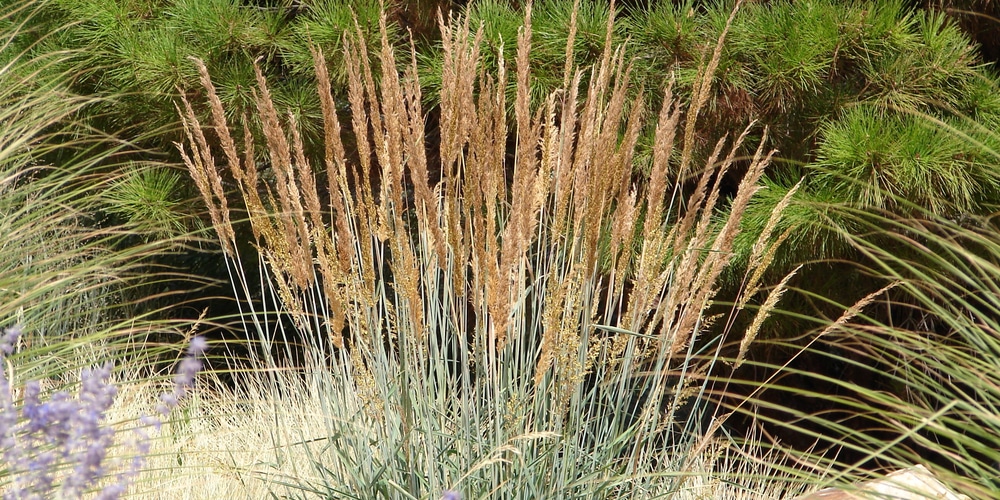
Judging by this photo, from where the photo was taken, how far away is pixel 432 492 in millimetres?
2061

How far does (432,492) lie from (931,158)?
2.41 meters

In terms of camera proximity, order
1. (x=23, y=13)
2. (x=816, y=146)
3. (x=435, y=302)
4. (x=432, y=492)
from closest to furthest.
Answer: (x=432, y=492)
(x=435, y=302)
(x=816, y=146)
(x=23, y=13)

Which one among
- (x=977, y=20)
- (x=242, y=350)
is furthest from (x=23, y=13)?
(x=977, y=20)

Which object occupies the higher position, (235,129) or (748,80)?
(748,80)

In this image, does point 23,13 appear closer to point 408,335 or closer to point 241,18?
point 241,18

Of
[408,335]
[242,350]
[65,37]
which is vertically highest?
[65,37]

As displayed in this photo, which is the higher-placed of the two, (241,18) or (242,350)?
(241,18)

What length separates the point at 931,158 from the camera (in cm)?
354

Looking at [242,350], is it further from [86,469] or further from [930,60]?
[86,469]

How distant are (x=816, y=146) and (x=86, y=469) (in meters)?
3.52

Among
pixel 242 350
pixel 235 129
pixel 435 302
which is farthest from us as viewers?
pixel 242 350

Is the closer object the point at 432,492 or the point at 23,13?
the point at 432,492

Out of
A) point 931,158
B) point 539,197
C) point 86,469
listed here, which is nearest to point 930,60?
point 931,158

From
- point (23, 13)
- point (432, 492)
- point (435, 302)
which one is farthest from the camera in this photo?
point (23, 13)
